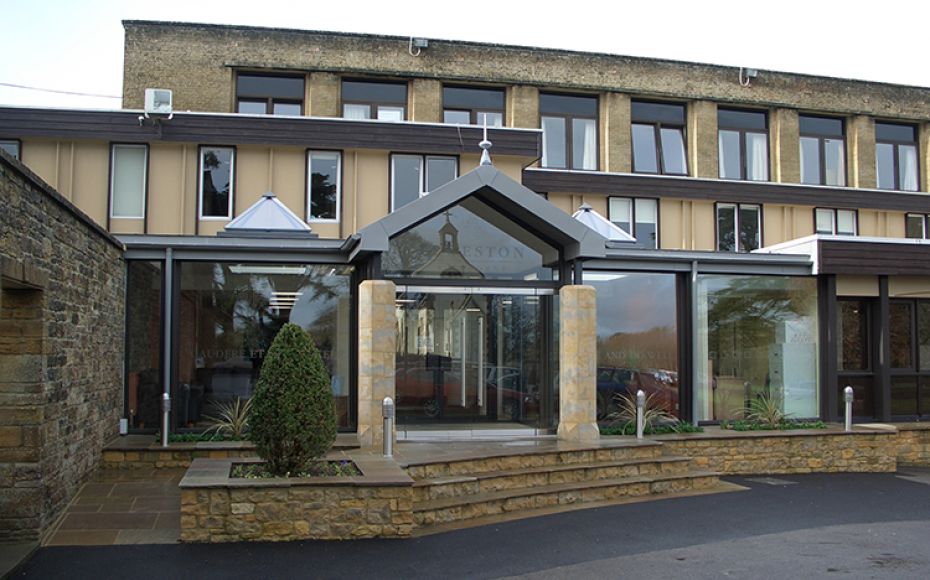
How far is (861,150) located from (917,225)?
269cm

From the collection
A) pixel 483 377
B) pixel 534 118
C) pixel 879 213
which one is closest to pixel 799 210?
pixel 879 213

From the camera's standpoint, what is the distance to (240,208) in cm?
1752

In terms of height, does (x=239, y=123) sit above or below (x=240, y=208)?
above

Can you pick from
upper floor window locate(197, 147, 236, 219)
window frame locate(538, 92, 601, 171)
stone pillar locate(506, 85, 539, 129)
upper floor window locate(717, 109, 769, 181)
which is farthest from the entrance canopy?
upper floor window locate(717, 109, 769, 181)

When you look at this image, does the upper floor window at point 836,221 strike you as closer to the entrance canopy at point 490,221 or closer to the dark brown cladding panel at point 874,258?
the dark brown cladding panel at point 874,258

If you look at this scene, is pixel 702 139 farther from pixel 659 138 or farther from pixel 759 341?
pixel 759 341

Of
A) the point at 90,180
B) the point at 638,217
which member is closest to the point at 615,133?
the point at 638,217

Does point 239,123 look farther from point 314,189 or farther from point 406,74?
point 406,74

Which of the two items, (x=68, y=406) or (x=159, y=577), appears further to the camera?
(x=68, y=406)

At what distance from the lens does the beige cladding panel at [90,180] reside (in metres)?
17.1

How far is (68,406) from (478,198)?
21.1ft

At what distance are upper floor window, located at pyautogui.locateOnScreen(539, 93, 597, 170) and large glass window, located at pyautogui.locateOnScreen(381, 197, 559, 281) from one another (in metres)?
8.97

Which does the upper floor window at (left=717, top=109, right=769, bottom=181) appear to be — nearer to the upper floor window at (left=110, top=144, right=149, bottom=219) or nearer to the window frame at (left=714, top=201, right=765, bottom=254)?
the window frame at (left=714, top=201, right=765, bottom=254)

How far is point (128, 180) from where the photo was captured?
683 inches
